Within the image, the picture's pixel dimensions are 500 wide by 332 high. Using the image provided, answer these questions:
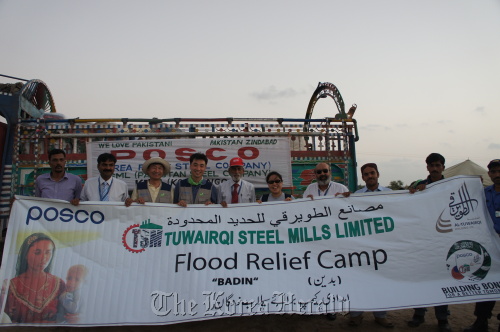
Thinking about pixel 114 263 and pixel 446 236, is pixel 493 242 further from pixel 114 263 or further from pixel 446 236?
pixel 114 263

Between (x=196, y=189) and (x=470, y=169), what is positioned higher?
(x=470, y=169)

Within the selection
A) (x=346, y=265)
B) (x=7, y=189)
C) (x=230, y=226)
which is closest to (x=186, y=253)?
(x=230, y=226)

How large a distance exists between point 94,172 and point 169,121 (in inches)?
67.8

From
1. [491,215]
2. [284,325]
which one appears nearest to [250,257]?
[284,325]

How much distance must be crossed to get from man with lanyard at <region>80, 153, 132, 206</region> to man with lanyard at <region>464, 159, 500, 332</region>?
429 cm

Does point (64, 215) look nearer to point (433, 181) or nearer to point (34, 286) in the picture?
point (34, 286)

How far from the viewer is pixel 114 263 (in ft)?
10.8

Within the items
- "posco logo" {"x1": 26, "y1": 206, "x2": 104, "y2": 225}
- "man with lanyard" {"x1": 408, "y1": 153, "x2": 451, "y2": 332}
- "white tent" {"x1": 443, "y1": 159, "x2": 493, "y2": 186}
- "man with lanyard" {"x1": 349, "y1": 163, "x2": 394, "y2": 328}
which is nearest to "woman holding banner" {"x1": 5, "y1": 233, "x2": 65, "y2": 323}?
"posco logo" {"x1": 26, "y1": 206, "x2": 104, "y2": 225}

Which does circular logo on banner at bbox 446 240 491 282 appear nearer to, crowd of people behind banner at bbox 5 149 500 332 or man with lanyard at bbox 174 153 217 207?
crowd of people behind banner at bbox 5 149 500 332

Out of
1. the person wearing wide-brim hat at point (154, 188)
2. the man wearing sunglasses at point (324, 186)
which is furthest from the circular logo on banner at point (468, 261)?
the person wearing wide-brim hat at point (154, 188)

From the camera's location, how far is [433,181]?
12.9ft

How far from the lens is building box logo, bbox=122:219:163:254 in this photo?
3377 mm

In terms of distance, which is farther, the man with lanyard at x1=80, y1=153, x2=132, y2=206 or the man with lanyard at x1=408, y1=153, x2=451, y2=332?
the man with lanyard at x1=80, y1=153, x2=132, y2=206

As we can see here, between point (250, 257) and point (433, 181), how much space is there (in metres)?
2.49
